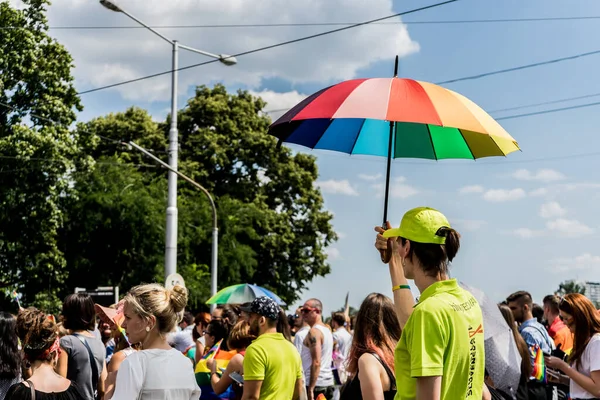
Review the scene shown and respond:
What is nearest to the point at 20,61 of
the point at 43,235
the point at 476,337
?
the point at 43,235

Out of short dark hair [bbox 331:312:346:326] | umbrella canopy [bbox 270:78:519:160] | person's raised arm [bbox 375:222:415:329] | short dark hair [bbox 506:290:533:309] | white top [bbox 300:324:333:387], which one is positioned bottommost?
white top [bbox 300:324:333:387]

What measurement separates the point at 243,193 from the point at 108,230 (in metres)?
8.48

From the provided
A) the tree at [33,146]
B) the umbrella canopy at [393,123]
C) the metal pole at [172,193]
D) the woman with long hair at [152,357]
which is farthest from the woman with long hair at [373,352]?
the tree at [33,146]

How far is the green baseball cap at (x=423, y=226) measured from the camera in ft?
11.2

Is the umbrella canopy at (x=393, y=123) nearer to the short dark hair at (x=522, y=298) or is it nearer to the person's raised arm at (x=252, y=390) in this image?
the person's raised arm at (x=252, y=390)

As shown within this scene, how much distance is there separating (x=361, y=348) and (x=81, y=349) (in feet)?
9.18

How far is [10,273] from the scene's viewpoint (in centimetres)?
2925

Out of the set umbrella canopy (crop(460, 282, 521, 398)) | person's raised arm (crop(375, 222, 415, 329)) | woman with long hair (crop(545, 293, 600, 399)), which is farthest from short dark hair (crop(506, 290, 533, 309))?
person's raised arm (crop(375, 222, 415, 329))

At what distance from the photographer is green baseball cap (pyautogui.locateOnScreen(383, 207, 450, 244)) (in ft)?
11.2

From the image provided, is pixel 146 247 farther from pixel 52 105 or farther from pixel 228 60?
pixel 228 60

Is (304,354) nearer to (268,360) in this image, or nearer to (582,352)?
(268,360)

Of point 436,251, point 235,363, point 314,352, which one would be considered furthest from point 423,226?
point 314,352

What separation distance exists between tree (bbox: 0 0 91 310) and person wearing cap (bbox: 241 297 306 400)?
22.9 metres

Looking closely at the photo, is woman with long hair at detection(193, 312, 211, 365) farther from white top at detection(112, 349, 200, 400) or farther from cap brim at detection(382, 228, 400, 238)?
cap brim at detection(382, 228, 400, 238)
